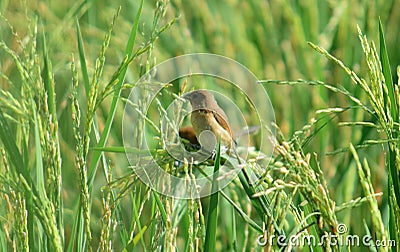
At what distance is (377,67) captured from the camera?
42.9 inches

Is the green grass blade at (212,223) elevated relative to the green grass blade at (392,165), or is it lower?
lower

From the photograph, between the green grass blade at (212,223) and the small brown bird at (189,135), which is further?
the small brown bird at (189,135)

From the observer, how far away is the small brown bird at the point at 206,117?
1.40 meters

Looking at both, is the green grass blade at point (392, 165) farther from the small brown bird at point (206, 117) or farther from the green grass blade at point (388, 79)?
the small brown bird at point (206, 117)

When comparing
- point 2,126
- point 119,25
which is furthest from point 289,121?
point 2,126

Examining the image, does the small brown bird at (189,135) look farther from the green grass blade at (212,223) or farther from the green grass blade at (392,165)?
the green grass blade at (392,165)

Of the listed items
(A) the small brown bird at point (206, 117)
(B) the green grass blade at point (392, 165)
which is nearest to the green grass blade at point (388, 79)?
(B) the green grass blade at point (392, 165)

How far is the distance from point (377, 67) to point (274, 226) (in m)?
0.28

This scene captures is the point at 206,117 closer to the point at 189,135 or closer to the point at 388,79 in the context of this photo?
the point at 189,135

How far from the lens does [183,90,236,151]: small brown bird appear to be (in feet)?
4.59

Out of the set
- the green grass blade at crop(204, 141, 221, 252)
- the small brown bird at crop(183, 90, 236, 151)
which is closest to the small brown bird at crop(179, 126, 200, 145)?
the small brown bird at crop(183, 90, 236, 151)

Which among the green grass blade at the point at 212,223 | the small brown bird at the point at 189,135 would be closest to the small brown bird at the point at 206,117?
the small brown bird at the point at 189,135

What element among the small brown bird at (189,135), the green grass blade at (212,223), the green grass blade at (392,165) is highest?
the small brown bird at (189,135)

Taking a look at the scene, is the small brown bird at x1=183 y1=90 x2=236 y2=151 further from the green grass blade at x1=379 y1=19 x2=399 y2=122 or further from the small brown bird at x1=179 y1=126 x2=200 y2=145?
the green grass blade at x1=379 y1=19 x2=399 y2=122
